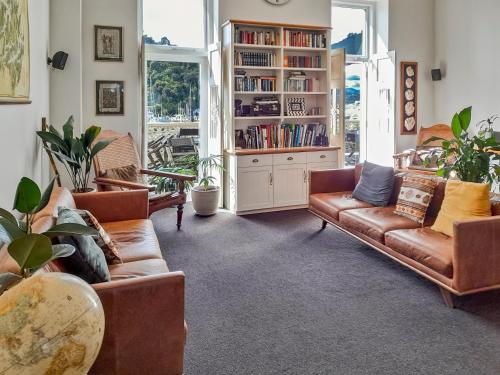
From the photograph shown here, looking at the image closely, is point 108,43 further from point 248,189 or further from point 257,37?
point 248,189

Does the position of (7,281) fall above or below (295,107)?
below

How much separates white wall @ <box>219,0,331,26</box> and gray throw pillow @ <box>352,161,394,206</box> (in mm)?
2695

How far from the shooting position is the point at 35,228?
2057 millimetres

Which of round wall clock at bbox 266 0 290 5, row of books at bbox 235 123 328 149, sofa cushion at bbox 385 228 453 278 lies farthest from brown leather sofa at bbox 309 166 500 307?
round wall clock at bbox 266 0 290 5

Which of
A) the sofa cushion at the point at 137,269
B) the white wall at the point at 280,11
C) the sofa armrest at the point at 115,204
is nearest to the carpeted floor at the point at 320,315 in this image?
the sofa cushion at the point at 137,269

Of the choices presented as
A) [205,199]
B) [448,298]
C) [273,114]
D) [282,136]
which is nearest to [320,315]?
[448,298]

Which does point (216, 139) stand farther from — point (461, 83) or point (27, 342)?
point (27, 342)

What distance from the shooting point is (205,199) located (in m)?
5.30

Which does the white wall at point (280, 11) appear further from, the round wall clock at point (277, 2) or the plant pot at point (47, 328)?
the plant pot at point (47, 328)

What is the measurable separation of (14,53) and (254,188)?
11.1 ft

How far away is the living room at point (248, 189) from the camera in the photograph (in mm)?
1769

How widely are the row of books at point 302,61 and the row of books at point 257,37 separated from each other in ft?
0.98

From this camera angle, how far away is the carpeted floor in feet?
7.19

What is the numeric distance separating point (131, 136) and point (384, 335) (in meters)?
3.98
